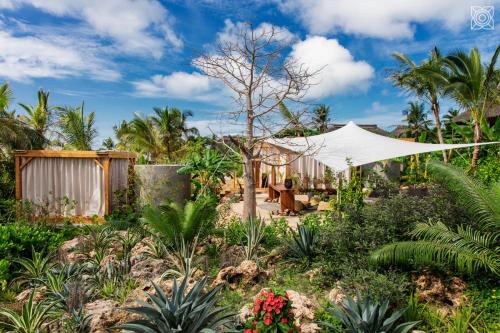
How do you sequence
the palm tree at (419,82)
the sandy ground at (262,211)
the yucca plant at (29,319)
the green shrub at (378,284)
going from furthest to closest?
the palm tree at (419,82)
the sandy ground at (262,211)
the green shrub at (378,284)
the yucca plant at (29,319)

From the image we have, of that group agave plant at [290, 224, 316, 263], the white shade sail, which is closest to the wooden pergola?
the white shade sail

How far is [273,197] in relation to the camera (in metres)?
14.1

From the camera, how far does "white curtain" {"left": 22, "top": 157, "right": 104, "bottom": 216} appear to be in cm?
1018

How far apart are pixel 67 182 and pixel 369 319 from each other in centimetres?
907

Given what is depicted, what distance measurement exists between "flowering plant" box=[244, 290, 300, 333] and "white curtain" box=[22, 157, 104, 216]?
313 inches

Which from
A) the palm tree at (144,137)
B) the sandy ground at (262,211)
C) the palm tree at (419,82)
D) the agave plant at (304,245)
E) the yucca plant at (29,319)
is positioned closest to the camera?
the yucca plant at (29,319)

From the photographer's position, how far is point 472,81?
12.4 m

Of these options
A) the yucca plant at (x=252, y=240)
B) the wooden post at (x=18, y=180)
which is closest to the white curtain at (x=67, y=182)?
the wooden post at (x=18, y=180)

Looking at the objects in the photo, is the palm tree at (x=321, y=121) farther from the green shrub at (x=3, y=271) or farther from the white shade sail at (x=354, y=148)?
the green shrub at (x=3, y=271)

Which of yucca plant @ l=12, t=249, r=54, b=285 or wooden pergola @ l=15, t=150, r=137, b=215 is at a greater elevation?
wooden pergola @ l=15, t=150, r=137, b=215

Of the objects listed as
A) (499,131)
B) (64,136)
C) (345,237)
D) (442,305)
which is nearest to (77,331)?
(345,237)

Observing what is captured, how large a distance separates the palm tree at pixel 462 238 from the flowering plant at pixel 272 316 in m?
1.61

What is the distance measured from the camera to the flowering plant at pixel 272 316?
324 cm

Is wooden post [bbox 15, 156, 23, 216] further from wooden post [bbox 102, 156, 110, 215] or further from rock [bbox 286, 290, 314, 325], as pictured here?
rock [bbox 286, 290, 314, 325]
